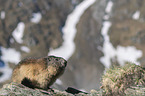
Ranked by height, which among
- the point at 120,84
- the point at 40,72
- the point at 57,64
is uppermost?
the point at 57,64

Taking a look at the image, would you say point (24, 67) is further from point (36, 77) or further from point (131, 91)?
point (131, 91)

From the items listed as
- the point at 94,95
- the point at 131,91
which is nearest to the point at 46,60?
the point at 94,95

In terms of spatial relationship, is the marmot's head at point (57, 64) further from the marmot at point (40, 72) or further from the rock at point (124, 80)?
the rock at point (124, 80)

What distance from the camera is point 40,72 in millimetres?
9125

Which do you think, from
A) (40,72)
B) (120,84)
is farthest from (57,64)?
(120,84)

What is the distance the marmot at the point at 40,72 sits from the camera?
29.4ft

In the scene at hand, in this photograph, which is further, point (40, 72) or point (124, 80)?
point (40, 72)

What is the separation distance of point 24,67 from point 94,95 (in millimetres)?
3606

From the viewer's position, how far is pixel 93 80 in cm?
19575

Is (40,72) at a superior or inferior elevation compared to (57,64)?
inferior

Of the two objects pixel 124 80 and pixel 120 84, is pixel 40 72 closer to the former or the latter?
pixel 120 84

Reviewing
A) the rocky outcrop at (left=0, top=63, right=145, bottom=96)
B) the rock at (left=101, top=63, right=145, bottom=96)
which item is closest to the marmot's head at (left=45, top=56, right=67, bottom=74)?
the rocky outcrop at (left=0, top=63, right=145, bottom=96)

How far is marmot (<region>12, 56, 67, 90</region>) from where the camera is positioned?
29.4 ft

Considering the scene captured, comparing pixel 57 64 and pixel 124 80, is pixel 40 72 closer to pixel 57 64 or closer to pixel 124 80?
pixel 57 64
